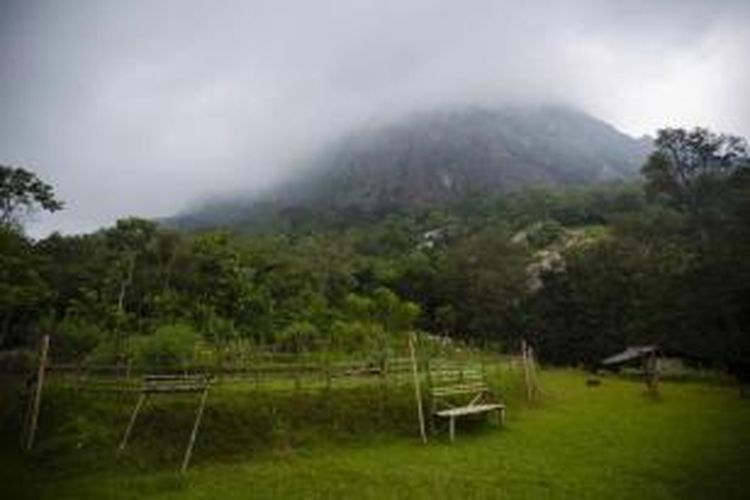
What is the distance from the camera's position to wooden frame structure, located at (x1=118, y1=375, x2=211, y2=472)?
800 inches

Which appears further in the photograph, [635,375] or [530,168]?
[530,168]

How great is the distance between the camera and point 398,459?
2006 cm

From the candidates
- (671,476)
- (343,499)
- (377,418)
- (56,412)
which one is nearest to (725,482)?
(671,476)

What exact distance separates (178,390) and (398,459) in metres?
7.50

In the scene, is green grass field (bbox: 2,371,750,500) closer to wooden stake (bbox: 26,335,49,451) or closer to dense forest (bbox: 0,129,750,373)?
wooden stake (bbox: 26,335,49,451)

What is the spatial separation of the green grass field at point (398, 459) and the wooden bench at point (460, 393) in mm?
806

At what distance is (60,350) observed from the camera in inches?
1774

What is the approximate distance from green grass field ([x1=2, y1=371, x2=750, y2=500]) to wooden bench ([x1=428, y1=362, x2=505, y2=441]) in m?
0.81

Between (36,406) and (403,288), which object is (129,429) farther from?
(403,288)

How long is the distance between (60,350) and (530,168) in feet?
527

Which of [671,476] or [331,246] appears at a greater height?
[331,246]

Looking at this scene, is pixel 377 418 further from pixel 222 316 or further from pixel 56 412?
pixel 222 316

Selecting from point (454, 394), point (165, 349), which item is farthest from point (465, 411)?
point (165, 349)

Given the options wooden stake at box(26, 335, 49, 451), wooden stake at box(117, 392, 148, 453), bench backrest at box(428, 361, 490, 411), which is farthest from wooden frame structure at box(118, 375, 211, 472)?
bench backrest at box(428, 361, 490, 411)
